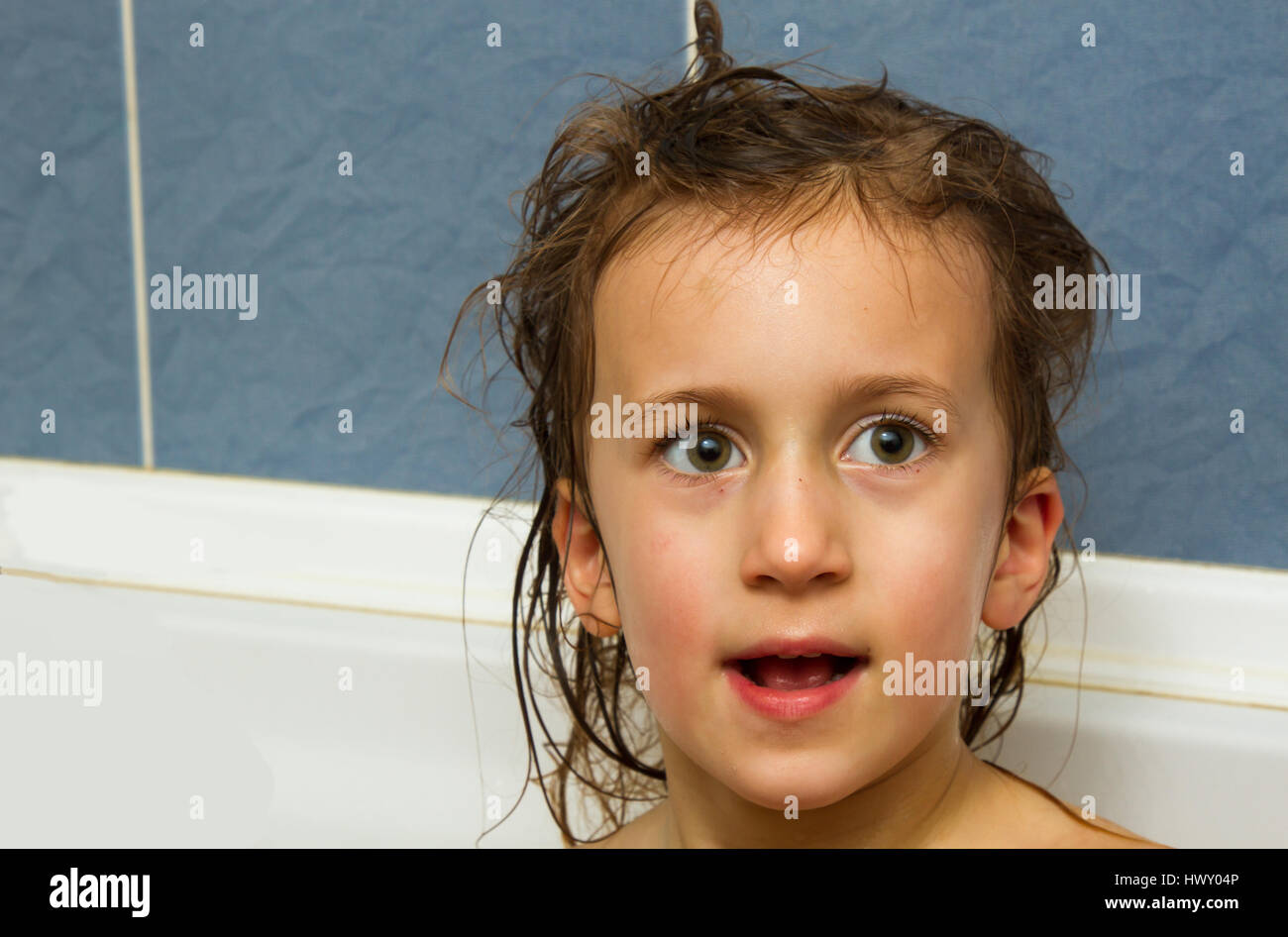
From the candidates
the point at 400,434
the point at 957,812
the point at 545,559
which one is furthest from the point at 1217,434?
the point at 400,434

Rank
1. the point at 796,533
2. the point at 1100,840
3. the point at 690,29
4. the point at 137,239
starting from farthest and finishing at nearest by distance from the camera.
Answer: the point at 137,239
the point at 690,29
the point at 1100,840
the point at 796,533

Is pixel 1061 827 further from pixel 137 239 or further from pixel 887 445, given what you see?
pixel 137 239

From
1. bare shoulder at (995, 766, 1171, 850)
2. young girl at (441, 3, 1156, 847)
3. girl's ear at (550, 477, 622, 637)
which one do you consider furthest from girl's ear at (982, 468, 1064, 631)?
girl's ear at (550, 477, 622, 637)

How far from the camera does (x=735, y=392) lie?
2.14 ft

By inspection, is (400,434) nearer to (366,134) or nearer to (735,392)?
(366,134)

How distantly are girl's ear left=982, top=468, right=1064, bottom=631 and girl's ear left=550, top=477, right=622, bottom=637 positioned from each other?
0.22 metres

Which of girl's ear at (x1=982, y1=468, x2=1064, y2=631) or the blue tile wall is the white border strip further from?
girl's ear at (x1=982, y1=468, x2=1064, y2=631)

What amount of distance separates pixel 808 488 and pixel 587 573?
0.68 ft

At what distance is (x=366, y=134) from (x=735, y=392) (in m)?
0.58

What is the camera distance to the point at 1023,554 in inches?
30.3

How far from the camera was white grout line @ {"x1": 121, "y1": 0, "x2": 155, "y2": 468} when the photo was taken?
1.17 meters

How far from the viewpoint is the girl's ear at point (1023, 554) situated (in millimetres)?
759

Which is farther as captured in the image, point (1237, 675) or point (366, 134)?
point (366, 134)

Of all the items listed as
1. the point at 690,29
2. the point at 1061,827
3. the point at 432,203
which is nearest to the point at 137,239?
A: the point at 432,203
